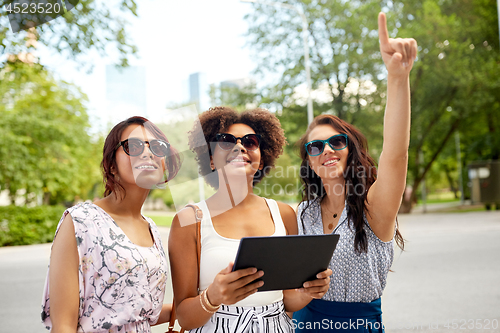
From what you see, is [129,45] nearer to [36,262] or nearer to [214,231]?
[214,231]

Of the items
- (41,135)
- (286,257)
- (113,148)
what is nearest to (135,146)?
(113,148)

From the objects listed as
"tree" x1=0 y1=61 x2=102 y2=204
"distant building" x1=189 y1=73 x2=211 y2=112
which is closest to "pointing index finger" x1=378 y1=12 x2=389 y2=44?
"distant building" x1=189 y1=73 x2=211 y2=112

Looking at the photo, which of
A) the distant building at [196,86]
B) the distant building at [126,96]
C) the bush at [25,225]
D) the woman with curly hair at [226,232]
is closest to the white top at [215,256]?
the woman with curly hair at [226,232]

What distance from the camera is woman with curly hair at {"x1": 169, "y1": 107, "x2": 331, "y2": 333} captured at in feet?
6.18

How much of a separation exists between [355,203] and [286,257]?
882 millimetres

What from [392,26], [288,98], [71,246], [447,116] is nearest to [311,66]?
[288,98]

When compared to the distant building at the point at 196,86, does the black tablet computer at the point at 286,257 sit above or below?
below

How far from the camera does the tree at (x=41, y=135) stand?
14.8m

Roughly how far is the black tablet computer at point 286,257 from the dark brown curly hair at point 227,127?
2.42 ft

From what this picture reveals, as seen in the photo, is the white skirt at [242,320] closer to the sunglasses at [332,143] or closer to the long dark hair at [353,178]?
the long dark hair at [353,178]

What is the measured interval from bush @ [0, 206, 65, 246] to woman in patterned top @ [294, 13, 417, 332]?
13.8 m

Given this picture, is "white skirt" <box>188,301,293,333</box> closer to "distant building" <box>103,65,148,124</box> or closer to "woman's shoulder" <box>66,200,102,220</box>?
"woman's shoulder" <box>66,200,102,220</box>

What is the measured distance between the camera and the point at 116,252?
1715 millimetres

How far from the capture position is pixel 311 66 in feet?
56.3
